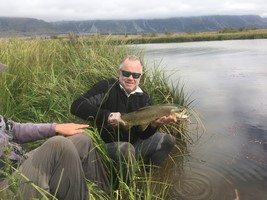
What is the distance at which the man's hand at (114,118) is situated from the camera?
4.08m

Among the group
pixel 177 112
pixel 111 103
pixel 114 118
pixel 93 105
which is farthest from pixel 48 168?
pixel 177 112

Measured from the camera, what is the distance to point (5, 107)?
5320 mm

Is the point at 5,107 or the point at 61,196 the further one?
the point at 5,107

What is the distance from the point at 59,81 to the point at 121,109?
9.02 feet

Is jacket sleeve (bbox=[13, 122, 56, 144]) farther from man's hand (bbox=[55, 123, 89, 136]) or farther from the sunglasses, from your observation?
the sunglasses

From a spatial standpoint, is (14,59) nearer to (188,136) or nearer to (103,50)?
(103,50)

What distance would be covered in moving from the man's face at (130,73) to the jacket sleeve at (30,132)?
122 centimetres

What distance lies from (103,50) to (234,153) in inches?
146

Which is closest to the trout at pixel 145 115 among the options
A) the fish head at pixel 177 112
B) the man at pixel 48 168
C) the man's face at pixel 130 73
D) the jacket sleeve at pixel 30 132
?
the fish head at pixel 177 112

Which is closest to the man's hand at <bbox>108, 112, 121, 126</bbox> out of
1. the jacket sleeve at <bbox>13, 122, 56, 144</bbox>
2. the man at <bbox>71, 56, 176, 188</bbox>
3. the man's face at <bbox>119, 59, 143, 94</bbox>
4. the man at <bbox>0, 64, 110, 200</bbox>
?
the man at <bbox>71, 56, 176, 188</bbox>

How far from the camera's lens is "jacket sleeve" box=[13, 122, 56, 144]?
3318 millimetres

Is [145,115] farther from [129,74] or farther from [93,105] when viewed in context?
[93,105]

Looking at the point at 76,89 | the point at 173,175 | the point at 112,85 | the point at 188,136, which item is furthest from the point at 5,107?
the point at 188,136

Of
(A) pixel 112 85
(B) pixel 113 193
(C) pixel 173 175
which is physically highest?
(A) pixel 112 85
